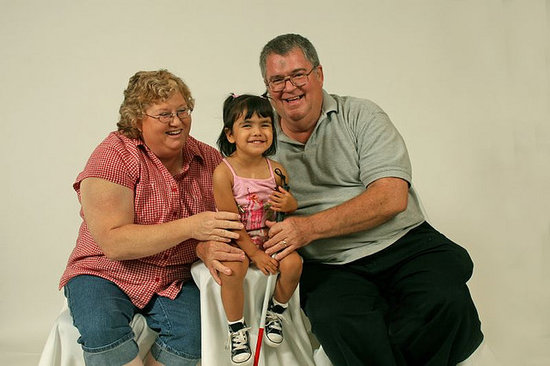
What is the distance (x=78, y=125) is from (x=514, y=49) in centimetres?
272

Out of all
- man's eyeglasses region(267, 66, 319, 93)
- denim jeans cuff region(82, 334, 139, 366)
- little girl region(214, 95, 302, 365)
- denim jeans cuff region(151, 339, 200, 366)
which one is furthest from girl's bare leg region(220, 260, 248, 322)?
man's eyeglasses region(267, 66, 319, 93)

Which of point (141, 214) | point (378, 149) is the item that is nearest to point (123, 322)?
point (141, 214)

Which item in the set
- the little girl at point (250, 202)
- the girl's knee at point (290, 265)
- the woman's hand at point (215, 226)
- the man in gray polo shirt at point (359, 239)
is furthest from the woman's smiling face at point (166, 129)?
the girl's knee at point (290, 265)

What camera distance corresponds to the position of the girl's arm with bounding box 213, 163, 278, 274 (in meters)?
2.94

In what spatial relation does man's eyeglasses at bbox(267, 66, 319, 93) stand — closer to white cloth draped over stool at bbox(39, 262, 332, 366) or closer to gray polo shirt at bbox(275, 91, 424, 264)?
gray polo shirt at bbox(275, 91, 424, 264)

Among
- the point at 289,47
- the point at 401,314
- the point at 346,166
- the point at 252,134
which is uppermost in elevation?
the point at 289,47

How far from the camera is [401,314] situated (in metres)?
2.95

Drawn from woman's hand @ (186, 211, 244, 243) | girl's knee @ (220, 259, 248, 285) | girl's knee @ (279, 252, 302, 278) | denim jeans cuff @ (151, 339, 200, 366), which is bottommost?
denim jeans cuff @ (151, 339, 200, 366)

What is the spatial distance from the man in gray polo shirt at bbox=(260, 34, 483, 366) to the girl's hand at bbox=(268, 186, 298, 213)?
0.22 ft

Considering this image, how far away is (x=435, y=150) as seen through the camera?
4777 millimetres

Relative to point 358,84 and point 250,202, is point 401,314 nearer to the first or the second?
point 250,202

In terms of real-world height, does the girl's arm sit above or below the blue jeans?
above

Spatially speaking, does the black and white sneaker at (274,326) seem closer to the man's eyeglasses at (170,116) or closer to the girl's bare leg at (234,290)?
the girl's bare leg at (234,290)

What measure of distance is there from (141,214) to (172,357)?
557mm
